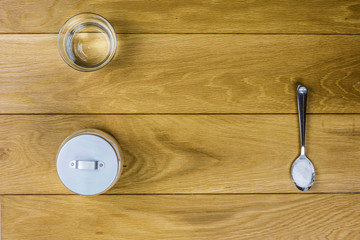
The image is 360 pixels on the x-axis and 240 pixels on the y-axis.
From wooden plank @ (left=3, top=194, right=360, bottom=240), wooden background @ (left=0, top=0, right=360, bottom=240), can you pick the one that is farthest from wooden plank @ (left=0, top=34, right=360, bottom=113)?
wooden plank @ (left=3, top=194, right=360, bottom=240)

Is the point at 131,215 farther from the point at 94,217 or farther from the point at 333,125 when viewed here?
the point at 333,125

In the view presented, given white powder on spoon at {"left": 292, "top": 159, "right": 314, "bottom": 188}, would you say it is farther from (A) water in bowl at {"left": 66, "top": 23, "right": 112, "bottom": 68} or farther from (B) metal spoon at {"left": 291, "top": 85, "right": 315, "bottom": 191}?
(A) water in bowl at {"left": 66, "top": 23, "right": 112, "bottom": 68}

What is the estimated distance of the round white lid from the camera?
47cm

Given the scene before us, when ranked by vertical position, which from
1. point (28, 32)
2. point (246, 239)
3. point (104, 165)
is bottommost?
point (246, 239)

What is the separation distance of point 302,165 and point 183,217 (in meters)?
0.23

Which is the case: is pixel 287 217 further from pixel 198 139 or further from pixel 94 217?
pixel 94 217

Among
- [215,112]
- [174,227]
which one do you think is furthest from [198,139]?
[174,227]

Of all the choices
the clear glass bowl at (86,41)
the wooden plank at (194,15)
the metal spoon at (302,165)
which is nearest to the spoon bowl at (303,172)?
the metal spoon at (302,165)

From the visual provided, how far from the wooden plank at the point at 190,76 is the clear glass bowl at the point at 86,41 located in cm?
2

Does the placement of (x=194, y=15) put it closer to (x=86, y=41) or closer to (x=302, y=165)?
(x=86, y=41)

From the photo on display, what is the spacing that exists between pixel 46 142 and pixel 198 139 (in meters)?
0.27

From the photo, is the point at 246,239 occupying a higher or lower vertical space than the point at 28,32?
lower

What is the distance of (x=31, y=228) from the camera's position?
511mm

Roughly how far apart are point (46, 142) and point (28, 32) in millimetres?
194
